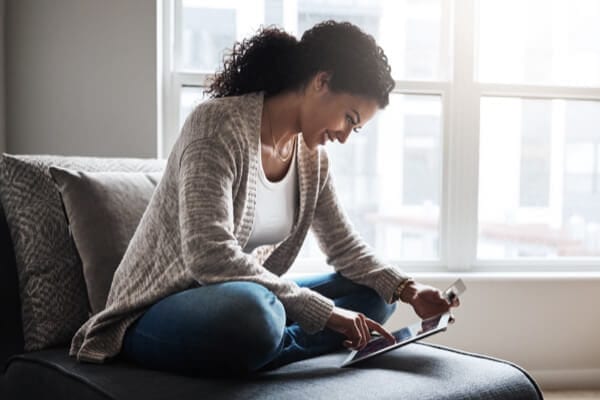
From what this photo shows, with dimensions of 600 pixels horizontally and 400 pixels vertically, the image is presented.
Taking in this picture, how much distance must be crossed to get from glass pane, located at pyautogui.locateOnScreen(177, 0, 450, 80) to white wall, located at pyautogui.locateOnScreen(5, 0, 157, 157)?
0.26m

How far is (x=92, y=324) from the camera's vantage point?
1.36 meters

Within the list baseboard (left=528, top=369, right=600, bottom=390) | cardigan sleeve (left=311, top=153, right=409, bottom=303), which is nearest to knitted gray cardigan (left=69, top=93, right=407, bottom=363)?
cardigan sleeve (left=311, top=153, right=409, bottom=303)

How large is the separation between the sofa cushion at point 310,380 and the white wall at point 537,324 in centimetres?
104

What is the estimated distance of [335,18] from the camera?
8.14 feet

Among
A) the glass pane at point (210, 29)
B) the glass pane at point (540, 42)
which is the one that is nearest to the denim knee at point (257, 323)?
the glass pane at point (210, 29)

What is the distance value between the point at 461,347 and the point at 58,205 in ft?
4.94

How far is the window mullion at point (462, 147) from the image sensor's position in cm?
246

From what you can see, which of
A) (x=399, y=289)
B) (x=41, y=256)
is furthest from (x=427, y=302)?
(x=41, y=256)

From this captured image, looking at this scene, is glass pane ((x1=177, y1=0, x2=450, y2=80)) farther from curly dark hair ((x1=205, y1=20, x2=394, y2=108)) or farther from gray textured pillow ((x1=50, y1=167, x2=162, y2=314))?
gray textured pillow ((x1=50, y1=167, x2=162, y2=314))

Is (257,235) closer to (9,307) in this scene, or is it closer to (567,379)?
(9,307)

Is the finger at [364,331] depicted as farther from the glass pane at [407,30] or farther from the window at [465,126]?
the glass pane at [407,30]

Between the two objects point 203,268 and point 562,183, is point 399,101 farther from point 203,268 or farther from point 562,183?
point 203,268

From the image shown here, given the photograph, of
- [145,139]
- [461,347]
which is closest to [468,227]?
[461,347]

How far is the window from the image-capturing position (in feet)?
8.07
